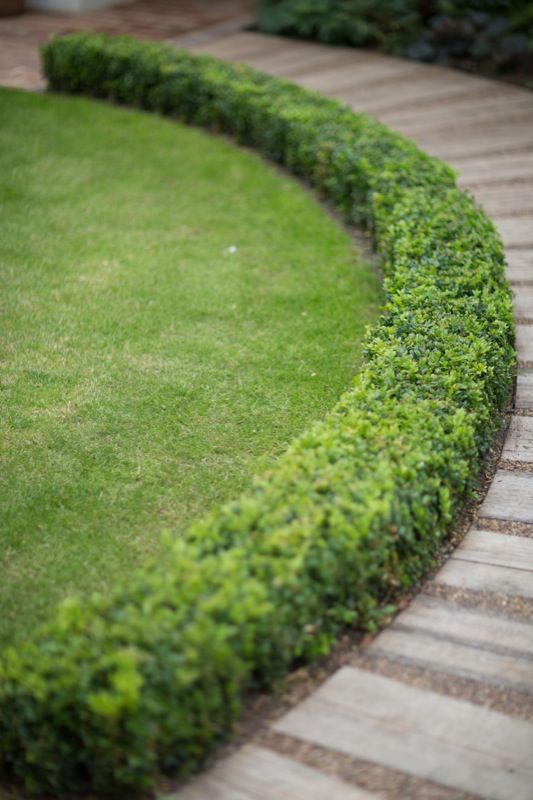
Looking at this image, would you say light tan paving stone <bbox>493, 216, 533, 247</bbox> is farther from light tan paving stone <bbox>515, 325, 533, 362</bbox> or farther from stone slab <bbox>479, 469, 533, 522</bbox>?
stone slab <bbox>479, 469, 533, 522</bbox>

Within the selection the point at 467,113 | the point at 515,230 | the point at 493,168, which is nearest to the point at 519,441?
the point at 515,230

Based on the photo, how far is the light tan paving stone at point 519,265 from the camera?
6.19 meters

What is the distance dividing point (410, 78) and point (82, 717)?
8.72 metres

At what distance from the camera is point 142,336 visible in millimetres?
5809

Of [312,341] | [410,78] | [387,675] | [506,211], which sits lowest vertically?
[387,675]

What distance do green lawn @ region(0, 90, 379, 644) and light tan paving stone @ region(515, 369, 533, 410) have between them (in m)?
0.93

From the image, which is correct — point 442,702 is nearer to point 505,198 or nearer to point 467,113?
point 505,198

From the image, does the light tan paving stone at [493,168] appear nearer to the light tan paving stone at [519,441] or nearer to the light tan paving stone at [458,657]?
the light tan paving stone at [519,441]

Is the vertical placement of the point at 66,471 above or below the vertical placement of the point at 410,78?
below

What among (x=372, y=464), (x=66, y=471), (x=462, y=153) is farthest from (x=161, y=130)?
(x=372, y=464)

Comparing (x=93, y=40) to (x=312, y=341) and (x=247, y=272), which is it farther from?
(x=312, y=341)

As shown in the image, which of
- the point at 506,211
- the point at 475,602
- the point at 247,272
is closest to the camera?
the point at 475,602

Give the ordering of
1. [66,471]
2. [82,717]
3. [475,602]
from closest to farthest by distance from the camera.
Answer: [82,717], [475,602], [66,471]

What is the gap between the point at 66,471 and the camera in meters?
4.59
